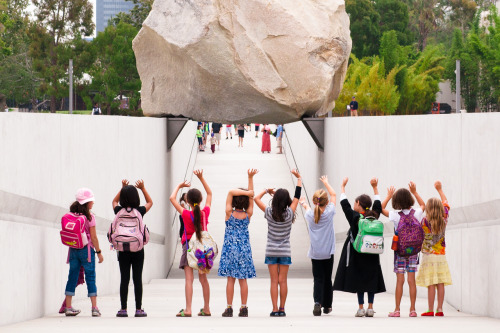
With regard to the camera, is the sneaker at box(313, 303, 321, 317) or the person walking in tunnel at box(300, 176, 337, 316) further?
the sneaker at box(313, 303, 321, 317)

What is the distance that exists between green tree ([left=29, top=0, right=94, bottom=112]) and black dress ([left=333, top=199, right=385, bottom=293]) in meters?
45.2

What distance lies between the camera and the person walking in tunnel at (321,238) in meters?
8.90

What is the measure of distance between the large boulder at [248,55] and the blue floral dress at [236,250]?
21.6ft

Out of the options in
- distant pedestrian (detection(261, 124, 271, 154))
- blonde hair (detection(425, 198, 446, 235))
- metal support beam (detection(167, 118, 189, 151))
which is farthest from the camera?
distant pedestrian (detection(261, 124, 271, 154))

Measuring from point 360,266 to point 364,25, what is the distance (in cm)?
5556

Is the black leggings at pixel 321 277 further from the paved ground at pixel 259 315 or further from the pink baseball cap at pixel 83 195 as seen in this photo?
the pink baseball cap at pixel 83 195

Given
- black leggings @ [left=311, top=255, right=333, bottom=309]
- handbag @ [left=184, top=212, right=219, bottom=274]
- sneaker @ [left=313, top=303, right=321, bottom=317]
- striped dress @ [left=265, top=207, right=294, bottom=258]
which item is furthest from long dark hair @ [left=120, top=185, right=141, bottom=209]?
sneaker @ [left=313, top=303, right=321, bottom=317]

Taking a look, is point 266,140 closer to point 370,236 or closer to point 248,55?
point 248,55

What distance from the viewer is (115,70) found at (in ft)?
164

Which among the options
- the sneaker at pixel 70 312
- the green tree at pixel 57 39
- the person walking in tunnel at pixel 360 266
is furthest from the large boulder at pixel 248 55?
the green tree at pixel 57 39

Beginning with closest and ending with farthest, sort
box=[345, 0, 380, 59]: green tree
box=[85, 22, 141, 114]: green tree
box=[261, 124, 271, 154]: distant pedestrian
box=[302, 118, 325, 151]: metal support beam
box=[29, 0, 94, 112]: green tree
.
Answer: box=[302, 118, 325, 151]: metal support beam < box=[261, 124, 271, 154]: distant pedestrian < box=[85, 22, 141, 114]: green tree < box=[29, 0, 94, 112]: green tree < box=[345, 0, 380, 59]: green tree

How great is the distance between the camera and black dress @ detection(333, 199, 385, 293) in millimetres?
8859

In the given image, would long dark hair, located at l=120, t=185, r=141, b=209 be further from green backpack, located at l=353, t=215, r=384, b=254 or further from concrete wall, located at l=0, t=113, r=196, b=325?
green backpack, located at l=353, t=215, r=384, b=254

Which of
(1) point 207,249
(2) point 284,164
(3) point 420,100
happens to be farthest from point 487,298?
(3) point 420,100
